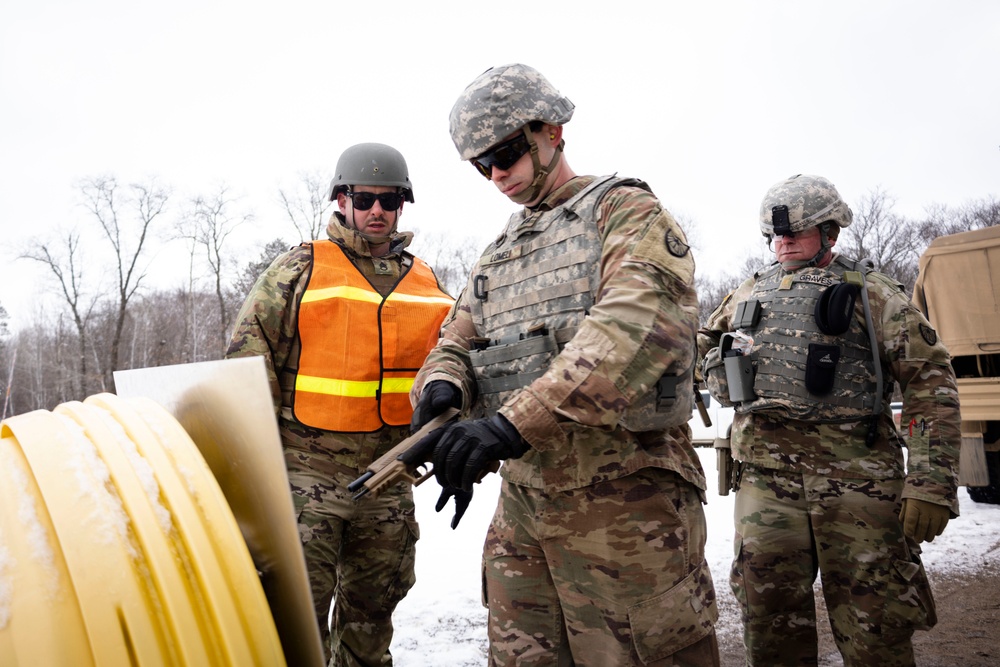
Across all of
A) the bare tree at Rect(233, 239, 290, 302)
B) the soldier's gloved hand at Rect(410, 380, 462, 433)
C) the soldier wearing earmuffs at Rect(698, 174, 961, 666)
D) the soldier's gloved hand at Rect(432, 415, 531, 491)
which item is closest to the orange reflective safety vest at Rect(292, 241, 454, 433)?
the soldier's gloved hand at Rect(410, 380, 462, 433)

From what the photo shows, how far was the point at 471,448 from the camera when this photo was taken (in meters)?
1.79

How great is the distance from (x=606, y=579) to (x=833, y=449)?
1.82 metres

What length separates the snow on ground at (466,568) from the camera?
4145 mm

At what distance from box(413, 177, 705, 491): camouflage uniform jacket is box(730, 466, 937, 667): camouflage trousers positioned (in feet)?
4.76

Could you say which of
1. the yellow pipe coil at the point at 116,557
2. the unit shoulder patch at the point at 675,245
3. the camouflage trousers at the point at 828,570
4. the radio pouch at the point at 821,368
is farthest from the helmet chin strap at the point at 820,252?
the yellow pipe coil at the point at 116,557

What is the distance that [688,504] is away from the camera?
221cm

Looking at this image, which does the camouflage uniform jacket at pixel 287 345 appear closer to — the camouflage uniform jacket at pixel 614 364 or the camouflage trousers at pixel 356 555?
the camouflage trousers at pixel 356 555

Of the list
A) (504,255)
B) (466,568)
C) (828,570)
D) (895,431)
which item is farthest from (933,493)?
(466,568)

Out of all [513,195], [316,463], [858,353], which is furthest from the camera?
[858,353]

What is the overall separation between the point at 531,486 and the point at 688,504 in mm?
499

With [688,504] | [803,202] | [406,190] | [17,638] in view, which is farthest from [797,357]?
[17,638]

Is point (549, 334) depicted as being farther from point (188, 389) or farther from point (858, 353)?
point (858, 353)

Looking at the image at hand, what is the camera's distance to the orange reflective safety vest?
10.4 ft

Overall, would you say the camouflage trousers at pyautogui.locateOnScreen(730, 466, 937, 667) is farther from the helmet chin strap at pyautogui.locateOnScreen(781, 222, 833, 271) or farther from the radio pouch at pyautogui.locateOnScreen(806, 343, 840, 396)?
the helmet chin strap at pyautogui.locateOnScreen(781, 222, 833, 271)
